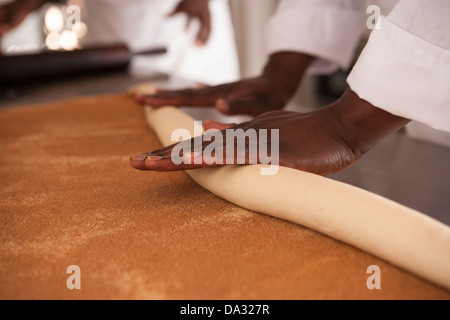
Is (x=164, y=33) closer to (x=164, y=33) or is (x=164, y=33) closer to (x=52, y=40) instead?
(x=164, y=33)

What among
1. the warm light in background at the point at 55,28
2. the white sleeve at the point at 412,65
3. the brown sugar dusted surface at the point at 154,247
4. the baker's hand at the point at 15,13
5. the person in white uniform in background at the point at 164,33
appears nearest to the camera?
the brown sugar dusted surface at the point at 154,247

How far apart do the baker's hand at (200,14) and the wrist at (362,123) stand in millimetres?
1359

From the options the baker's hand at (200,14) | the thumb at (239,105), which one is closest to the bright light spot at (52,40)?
the baker's hand at (200,14)

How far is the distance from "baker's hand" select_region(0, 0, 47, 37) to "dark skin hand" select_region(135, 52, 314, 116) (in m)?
1.32

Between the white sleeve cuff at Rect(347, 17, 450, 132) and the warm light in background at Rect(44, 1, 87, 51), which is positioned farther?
the warm light in background at Rect(44, 1, 87, 51)

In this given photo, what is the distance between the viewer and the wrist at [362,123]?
0.82m

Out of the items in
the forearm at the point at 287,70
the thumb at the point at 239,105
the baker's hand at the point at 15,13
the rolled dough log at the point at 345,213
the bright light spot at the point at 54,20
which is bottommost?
the rolled dough log at the point at 345,213

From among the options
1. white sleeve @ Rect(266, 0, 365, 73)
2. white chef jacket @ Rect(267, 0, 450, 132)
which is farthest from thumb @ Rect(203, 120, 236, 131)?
white sleeve @ Rect(266, 0, 365, 73)

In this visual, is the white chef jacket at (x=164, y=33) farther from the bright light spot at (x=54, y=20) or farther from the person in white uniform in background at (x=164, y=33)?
the bright light spot at (x=54, y=20)

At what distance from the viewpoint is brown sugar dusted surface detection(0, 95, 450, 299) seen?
520 millimetres

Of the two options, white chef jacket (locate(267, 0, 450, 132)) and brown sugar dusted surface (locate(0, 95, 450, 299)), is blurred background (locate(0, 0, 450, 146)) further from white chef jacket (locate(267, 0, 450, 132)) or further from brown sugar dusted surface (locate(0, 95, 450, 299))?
brown sugar dusted surface (locate(0, 95, 450, 299))

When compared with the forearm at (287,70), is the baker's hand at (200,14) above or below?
above

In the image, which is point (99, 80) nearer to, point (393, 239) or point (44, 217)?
point (44, 217)
